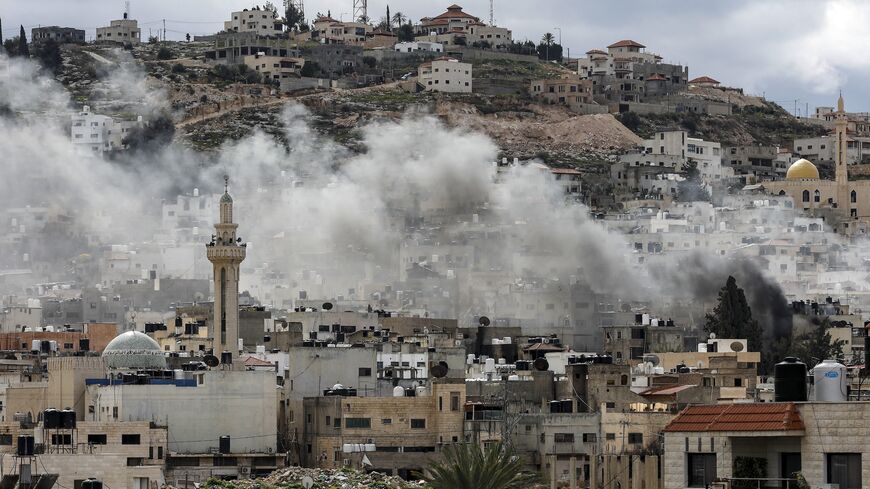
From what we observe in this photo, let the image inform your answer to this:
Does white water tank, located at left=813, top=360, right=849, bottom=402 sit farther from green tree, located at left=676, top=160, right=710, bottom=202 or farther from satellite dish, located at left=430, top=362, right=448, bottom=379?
green tree, located at left=676, top=160, right=710, bottom=202

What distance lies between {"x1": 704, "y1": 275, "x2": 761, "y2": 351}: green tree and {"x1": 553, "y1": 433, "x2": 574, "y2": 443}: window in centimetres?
3584

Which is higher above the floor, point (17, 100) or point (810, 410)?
point (17, 100)

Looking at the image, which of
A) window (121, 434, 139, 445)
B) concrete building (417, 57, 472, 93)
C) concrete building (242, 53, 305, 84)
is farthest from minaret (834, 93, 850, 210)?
window (121, 434, 139, 445)

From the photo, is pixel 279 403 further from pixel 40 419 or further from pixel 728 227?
pixel 728 227

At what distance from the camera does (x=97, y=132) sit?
586ft

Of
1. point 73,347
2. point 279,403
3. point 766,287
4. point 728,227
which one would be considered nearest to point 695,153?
point 728,227

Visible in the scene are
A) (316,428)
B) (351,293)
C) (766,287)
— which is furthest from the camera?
(351,293)

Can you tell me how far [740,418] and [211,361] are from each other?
→ 5122 centimetres

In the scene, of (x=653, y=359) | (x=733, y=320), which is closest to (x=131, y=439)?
(x=653, y=359)

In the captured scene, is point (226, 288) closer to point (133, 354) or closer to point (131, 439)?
point (133, 354)

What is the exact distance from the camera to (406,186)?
518 feet

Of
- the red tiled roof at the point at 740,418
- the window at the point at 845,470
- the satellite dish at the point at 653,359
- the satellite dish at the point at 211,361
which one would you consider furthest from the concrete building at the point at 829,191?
the window at the point at 845,470

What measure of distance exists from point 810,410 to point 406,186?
131021 mm

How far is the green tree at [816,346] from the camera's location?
94.7 metres
